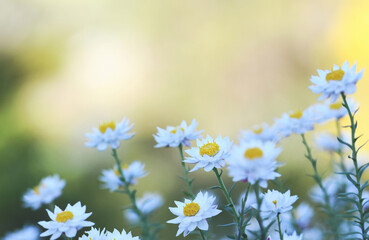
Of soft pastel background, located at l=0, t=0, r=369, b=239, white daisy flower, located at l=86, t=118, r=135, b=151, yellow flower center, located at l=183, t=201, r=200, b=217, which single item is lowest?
yellow flower center, located at l=183, t=201, r=200, b=217

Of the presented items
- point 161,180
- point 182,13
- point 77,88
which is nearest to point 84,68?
point 77,88

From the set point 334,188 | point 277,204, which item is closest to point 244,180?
point 277,204

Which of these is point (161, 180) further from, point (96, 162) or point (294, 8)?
point (294, 8)

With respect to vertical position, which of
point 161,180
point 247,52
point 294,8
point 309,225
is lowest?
point 309,225

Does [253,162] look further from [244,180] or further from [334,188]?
[334,188]

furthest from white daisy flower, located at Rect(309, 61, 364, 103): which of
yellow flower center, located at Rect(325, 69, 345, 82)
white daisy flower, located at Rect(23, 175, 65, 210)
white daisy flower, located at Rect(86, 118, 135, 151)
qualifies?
white daisy flower, located at Rect(23, 175, 65, 210)

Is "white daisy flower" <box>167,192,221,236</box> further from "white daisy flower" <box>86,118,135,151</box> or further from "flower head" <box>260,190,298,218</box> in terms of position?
"white daisy flower" <box>86,118,135,151</box>
